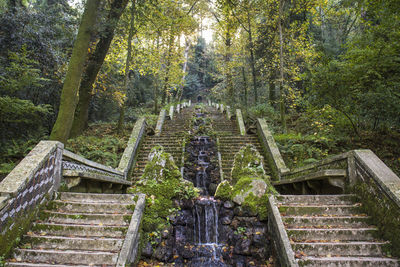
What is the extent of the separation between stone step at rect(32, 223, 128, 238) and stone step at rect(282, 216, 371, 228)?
3.44 meters

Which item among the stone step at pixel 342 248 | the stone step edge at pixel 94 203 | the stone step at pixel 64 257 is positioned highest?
the stone step edge at pixel 94 203

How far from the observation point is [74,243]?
4090 millimetres

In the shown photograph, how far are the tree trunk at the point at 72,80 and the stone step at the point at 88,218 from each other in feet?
9.67

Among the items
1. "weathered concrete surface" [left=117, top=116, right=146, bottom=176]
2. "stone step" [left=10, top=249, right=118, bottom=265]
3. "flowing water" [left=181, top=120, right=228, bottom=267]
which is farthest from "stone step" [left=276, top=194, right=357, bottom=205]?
"weathered concrete surface" [left=117, top=116, right=146, bottom=176]

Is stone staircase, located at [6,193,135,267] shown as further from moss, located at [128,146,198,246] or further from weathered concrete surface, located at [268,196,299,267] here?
weathered concrete surface, located at [268,196,299,267]

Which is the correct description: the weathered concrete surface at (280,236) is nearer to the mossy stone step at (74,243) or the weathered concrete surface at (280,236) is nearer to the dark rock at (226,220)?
the dark rock at (226,220)

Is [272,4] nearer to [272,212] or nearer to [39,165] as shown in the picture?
[272,212]

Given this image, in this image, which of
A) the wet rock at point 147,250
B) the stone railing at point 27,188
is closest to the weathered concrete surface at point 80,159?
the stone railing at point 27,188

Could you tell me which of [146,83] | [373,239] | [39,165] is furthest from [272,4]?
[146,83]

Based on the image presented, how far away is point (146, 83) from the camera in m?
26.0

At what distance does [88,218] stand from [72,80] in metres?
4.53

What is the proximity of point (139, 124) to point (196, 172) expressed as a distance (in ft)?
13.3

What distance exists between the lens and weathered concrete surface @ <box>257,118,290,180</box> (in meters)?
8.48

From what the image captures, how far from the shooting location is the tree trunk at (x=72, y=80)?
693 cm
